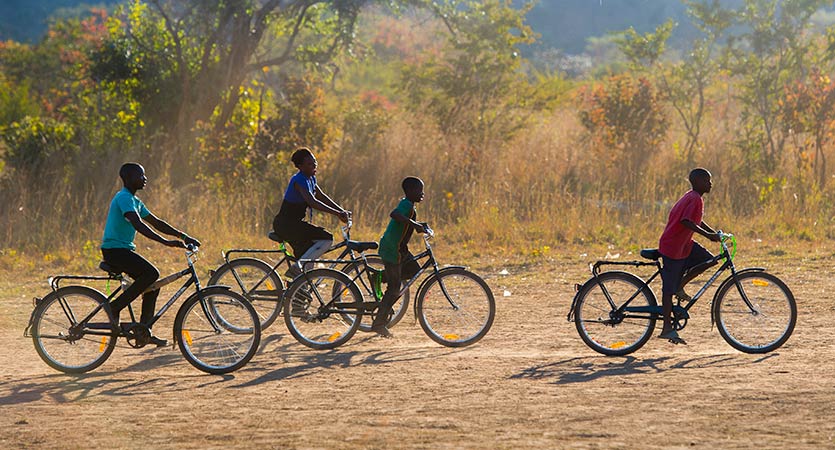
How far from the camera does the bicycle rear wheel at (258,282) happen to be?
952 centimetres

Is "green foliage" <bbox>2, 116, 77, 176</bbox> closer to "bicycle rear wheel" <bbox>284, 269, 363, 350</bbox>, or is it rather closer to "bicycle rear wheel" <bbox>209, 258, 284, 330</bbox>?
→ "bicycle rear wheel" <bbox>209, 258, 284, 330</bbox>

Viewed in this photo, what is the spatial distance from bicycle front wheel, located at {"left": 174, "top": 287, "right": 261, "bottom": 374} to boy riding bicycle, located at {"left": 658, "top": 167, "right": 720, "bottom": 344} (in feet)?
10.1

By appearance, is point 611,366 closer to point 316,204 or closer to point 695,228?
point 695,228

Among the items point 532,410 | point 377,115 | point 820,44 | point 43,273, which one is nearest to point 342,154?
point 377,115

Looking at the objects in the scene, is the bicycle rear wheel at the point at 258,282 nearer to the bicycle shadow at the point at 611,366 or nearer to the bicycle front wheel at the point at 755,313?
the bicycle shadow at the point at 611,366

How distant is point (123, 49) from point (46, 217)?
5067mm

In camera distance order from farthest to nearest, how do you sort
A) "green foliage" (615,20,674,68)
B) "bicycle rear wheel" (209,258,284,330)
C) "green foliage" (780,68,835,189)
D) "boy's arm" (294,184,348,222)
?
"green foliage" (615,20,674,68)
"green foliage" (780,68,835,189)
"bicycle rear wheel" (209,258,284,330)
"boy's arm" (294,184,348,222)

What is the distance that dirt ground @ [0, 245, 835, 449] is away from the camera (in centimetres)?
607

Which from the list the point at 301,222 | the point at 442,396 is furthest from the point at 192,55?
the point at 442,396

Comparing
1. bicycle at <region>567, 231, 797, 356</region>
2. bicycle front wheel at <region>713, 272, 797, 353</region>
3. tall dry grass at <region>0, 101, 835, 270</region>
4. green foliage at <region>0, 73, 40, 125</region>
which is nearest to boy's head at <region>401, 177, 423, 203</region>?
bicycle at <region>567, 231, 797, 356</region>

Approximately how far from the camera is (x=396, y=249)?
8.82 meters

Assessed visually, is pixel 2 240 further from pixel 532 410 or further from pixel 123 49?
pixel 532 410

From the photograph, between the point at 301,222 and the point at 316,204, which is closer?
the point at 316,204

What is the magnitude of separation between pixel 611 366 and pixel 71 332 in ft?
13.0
